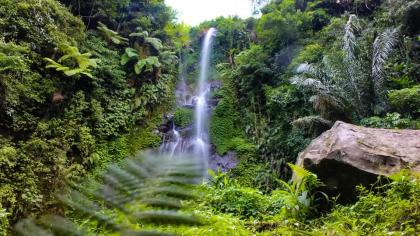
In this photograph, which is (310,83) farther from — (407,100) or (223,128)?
(223,128)

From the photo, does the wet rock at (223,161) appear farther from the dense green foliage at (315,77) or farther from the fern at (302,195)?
the fern at (302,195)

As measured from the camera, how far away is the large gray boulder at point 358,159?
4.02 meters

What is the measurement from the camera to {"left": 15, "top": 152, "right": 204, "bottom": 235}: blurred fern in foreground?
30.8 inches

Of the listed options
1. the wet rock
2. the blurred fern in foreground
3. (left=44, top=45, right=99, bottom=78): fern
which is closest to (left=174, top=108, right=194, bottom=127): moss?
the wet rock

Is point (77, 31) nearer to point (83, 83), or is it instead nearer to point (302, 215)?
point (83, 83)

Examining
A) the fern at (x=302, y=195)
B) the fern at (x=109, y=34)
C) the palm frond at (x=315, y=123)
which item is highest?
the fern at (x=109, y=34)

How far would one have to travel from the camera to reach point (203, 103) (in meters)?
12.7

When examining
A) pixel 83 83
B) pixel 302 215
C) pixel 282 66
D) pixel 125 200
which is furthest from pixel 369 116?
pixel 125 200

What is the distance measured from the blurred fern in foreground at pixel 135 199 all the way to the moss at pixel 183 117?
10.7m

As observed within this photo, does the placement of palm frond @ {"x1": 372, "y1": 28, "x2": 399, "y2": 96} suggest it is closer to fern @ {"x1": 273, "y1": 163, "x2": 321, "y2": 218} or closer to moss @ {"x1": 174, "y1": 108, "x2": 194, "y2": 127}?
fern @ {"x1": 273, "y1": 163, "x2": 321, "y2": 218}

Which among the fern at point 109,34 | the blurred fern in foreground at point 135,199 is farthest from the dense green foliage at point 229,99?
the blurred fern in foreground at point 135,199

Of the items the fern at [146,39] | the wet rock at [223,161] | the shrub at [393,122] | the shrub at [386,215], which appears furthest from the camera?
the fern at [146,39]

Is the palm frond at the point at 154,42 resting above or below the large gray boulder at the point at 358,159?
above

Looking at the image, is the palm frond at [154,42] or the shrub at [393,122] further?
the palm frond at [154,42]
